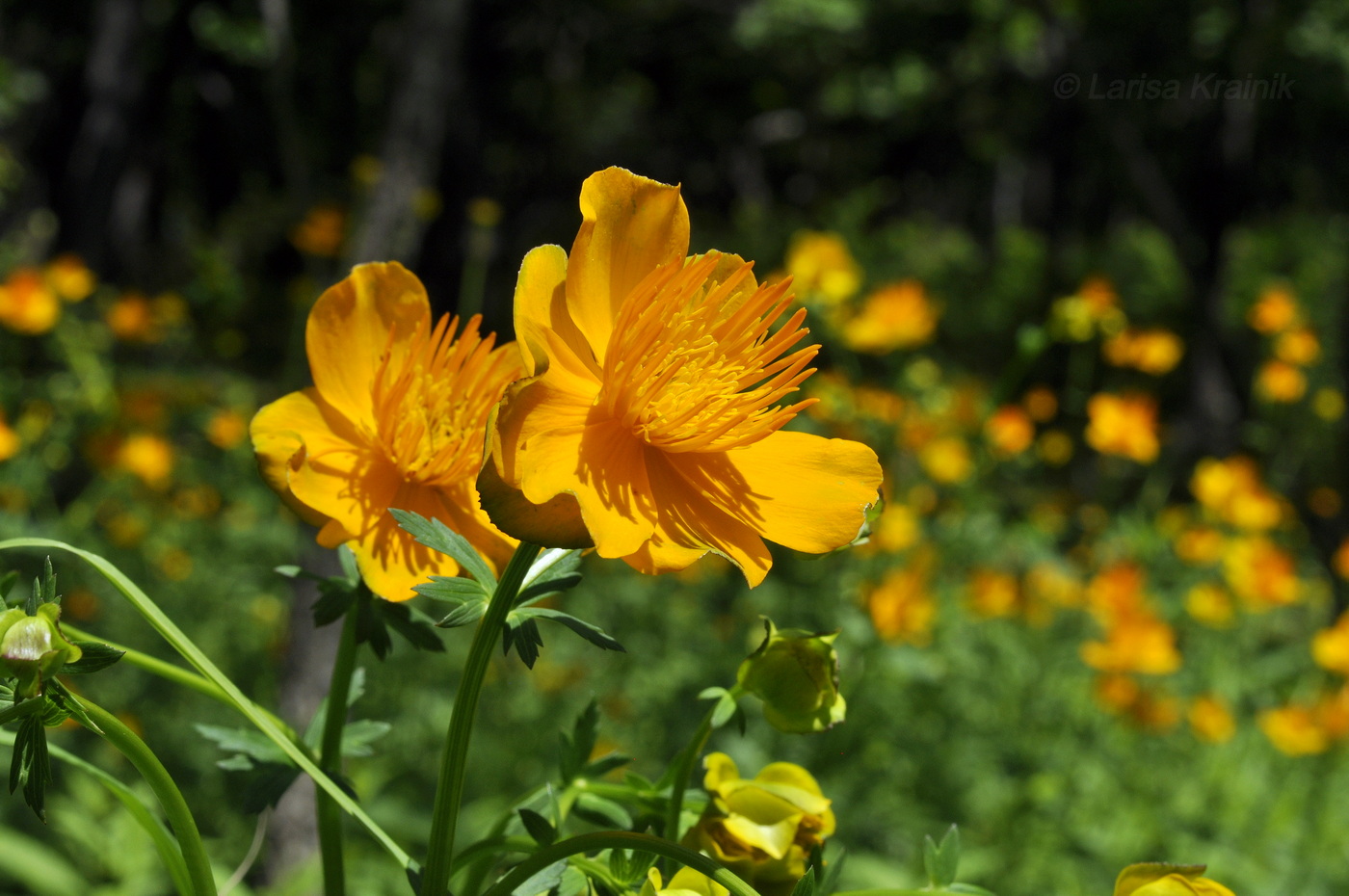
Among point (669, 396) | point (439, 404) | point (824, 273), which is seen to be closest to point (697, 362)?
point (669, 396)

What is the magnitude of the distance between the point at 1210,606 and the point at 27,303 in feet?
10.5

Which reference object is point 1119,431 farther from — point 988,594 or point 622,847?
point 622,847

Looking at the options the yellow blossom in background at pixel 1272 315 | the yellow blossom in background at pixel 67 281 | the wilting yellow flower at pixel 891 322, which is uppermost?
the yellow blossom in background at pixel 67 281

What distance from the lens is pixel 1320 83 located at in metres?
4.39

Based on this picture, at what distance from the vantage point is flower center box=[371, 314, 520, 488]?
518 mm

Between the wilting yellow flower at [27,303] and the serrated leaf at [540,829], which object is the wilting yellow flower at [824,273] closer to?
the serrated leaf at [540,829]

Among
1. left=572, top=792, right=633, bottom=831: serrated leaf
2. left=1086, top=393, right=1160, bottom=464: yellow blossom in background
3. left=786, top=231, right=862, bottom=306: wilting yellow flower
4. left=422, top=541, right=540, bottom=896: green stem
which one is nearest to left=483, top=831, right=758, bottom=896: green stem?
left=422, top=541, right=540, bottom=896: green stem

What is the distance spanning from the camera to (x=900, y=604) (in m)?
1.79

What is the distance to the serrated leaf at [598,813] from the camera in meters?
0.56

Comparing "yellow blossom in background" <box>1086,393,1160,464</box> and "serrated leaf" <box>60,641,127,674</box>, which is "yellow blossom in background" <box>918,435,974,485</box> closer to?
"yellow blossom in background" <box>1086,393,1160,464</box>

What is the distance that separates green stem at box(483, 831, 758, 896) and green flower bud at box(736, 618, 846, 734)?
0.11 m

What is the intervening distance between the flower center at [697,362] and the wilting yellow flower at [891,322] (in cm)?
196

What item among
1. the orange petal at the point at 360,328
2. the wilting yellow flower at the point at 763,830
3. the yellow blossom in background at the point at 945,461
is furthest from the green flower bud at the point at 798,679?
the yellow blossom in background at the point at 945,461

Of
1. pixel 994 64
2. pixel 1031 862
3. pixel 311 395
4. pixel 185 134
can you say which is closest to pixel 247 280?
pixel 185 134
